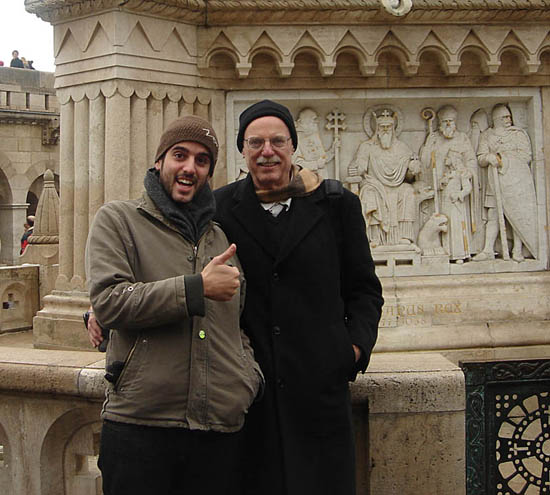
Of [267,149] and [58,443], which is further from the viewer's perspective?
[58,443]

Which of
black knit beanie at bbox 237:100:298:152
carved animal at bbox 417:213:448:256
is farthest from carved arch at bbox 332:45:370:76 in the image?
black knit beanie at bbox 237:100:298:152

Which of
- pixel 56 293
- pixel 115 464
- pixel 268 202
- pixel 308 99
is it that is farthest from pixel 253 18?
pixel 115 464

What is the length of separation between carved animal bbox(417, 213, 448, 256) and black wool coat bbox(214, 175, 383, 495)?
3.53 m

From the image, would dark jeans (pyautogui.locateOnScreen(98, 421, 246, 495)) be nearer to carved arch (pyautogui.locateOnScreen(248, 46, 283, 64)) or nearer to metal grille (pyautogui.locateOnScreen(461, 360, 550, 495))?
metal grille (pyautogui.locateOnScreen(461, 360, 550, 495))

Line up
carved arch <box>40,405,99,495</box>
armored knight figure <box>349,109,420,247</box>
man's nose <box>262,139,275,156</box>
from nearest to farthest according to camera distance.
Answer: man's nose <box>262,139,275,156</box> → carved arch <box>40,405,99,495</box> → armored knight figure <box>349,109,420,247</box>

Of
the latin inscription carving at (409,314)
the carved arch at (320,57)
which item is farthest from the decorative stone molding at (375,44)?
the latin inscription carving at (409,314)

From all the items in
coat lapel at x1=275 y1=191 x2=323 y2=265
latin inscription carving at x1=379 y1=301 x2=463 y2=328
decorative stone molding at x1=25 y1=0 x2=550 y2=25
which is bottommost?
latin inscription carving at x1=379 y1=301 x2=463 y2=328

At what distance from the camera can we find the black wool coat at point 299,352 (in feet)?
7.75

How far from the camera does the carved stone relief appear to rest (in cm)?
586

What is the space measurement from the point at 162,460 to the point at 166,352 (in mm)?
344

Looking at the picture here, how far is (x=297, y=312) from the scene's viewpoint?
2395 mm

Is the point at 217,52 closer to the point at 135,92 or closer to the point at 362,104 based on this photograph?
the point at 135,92

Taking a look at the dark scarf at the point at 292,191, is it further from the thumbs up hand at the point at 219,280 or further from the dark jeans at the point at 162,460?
the dark jeans at the point at 162,460

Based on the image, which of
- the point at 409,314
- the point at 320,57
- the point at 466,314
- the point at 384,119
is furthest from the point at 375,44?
the point at 466,314
